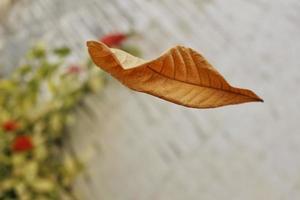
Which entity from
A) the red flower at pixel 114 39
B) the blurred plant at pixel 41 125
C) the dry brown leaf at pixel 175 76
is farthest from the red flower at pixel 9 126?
the dry brown leaf at pixel 175 76

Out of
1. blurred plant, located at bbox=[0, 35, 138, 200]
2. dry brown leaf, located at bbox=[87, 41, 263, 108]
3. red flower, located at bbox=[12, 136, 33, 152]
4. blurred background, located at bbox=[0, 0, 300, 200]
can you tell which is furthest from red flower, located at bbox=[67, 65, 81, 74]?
dry brown leaf, located at bbox=[87, 41, 263, 108]

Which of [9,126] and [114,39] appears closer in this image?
[9,126]

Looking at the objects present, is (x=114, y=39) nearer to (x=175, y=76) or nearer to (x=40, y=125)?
(x=40, y=125)

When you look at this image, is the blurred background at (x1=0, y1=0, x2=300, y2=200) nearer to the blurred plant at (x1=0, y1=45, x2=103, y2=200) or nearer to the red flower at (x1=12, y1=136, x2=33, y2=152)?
the blurred plant at (x1=0, y1=45, x2=103, y2=200)

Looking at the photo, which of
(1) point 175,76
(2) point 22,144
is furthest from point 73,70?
(1) point 175,76

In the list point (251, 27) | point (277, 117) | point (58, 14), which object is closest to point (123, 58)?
point (277, 117)

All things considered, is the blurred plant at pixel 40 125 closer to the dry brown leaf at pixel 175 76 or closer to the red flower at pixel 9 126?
the red flower at pixel 9 126
